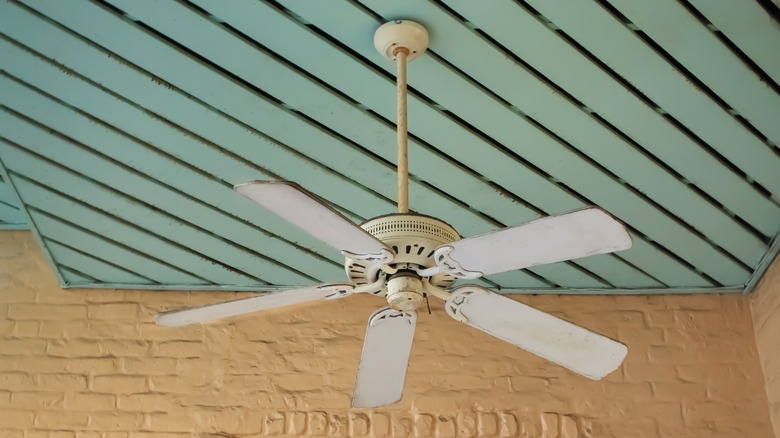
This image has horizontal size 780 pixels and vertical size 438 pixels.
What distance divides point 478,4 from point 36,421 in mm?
1926

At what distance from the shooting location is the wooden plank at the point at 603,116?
1762 millimetres

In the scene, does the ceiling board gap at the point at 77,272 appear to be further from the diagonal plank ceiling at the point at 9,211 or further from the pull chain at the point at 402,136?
the pull chain at the point at 402,136

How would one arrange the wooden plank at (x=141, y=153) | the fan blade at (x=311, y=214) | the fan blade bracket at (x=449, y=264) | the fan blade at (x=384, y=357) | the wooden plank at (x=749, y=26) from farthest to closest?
the wooden plank at (x=141, y=153)
the wooden plank at (x=749, y=26)
the fan blade at (x=384, y=357)
the fan blade bracket at (x=449, y=264)
the fan blade at (x=311, y=214)

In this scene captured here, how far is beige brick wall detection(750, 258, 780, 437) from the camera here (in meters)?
2.46

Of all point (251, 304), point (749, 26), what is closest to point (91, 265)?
point (251, 304)

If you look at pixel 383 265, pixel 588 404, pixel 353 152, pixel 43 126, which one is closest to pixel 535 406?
pixel 588 404

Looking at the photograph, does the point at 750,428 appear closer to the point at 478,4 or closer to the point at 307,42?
the point at 478,4

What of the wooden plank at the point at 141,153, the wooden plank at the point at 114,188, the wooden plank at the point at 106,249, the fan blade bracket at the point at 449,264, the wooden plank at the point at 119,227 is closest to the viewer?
the fan blade bracket at the point at 449,264

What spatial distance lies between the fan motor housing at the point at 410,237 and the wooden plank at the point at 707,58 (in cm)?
71

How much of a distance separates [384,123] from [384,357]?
0.65 m

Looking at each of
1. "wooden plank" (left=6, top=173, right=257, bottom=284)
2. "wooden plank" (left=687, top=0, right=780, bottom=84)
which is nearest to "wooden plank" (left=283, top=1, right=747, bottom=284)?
"wooden plank" (left=687, top=0, right=780, bottom=84)

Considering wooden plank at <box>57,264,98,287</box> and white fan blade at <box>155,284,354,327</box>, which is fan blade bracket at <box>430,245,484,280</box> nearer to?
white fan blade at <box>155,284,354,327</box>

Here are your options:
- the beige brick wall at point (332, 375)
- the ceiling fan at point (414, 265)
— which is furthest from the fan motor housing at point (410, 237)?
the beige brick wall at point (332, 375)

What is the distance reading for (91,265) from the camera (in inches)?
104
